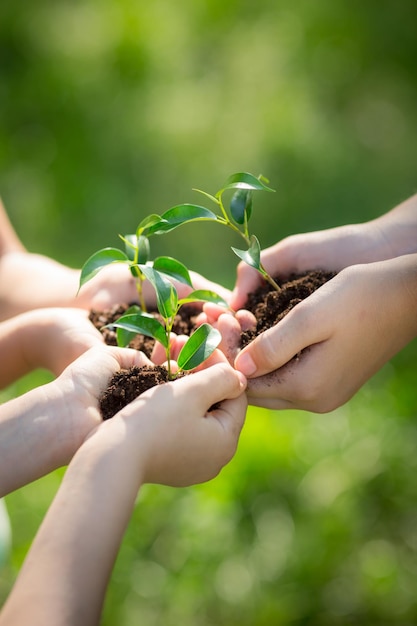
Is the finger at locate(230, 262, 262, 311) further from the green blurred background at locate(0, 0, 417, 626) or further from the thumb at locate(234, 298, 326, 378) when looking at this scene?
the green blurred background at locate(0, 0, 417, 626)

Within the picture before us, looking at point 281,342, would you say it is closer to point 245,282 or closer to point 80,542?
point 245,282

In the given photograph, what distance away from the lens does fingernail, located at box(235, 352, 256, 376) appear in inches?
49.6

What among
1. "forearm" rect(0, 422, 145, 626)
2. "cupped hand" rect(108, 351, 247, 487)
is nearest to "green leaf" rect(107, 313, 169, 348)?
"cupped hand" rect(108, 351, 247, 487)

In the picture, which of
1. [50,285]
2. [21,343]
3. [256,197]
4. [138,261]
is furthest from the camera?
[256,197]

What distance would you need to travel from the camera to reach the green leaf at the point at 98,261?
121cm

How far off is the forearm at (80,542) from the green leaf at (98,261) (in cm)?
33

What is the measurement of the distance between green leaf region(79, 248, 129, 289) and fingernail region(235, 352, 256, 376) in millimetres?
281

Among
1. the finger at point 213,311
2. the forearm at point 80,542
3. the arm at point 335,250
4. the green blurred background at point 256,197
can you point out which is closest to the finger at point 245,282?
the arm at point 335,250

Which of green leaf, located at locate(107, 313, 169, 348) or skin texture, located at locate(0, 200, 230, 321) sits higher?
green leaf, located at locate(107, 313, 169, 348)

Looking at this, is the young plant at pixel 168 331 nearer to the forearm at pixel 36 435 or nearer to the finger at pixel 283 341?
the finger at pixel 283 341

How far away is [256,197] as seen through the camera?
2861 mm

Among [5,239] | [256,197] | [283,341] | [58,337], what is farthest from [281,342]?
[256,197]

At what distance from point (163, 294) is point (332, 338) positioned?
357mm

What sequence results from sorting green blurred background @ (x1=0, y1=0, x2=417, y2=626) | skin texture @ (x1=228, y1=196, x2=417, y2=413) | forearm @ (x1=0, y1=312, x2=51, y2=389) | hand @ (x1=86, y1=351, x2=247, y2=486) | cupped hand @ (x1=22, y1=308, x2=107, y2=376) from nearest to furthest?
hand @ (x1=86, y1=351, x2=247, y2=486), skin texture @ (x1=228, y1=196, x2=417, y2=413), cupped hand @ (x1=22, y1=308, x2=107, y2=376), forearm @ (x1=0, y1=312, x2=51, y2=389), green blurred background @ (x1=0, y1=0, x2=417, y2=626)
